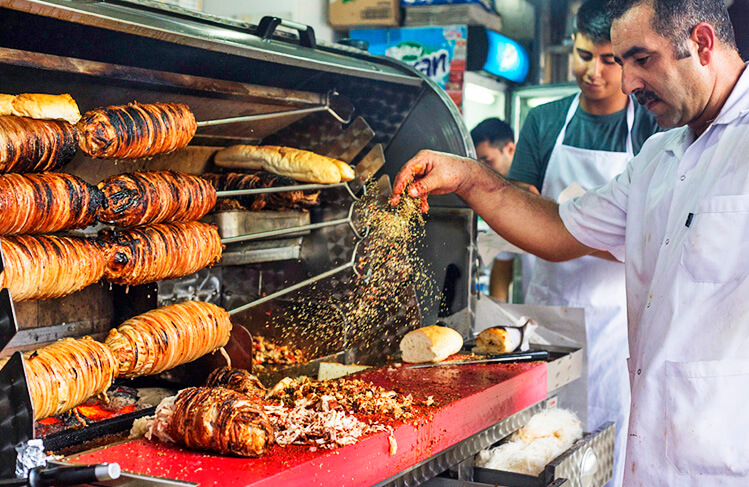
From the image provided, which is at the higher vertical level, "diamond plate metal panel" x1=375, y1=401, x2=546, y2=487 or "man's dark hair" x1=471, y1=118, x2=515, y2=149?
"man's dark hair" x1=471, y1=118, x2=515, y2=149

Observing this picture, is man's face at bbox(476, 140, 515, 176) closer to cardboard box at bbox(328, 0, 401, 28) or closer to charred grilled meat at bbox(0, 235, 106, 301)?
cardboard box at bbox(328, 0, 401, 28)

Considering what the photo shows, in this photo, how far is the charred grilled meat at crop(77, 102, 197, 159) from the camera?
191 cm

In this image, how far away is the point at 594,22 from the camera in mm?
3189

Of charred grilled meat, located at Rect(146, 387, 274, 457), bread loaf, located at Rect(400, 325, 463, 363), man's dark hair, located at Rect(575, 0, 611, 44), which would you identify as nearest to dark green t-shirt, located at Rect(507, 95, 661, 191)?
man's dark hair, located at Rect(575, 0, 611, 44)

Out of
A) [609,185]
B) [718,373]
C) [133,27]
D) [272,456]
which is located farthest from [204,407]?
[609,185]

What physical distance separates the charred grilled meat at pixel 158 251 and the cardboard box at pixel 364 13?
3.45 metres

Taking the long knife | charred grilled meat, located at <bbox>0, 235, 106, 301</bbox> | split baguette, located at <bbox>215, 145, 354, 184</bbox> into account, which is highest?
split baguette, located at <bbox>215, 145, 354, 184</bbox>

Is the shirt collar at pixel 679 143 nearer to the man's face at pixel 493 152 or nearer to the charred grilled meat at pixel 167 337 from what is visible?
the charred grilled meat at pixel 167 337

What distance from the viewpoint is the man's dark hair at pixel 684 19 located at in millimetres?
1978

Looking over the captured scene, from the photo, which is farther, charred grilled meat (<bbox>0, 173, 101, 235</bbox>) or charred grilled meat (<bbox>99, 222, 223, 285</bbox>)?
charred grilled meat (<bbox>99, 222, 223, 285</bbox>)

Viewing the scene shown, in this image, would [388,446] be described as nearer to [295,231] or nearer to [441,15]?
[295,231]

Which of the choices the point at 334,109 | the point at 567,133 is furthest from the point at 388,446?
the point at 567,133

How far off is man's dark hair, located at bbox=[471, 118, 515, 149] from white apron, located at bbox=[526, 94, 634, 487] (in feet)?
5.74

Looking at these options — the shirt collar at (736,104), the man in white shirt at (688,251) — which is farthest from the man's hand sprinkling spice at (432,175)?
the shirt collar at (736,104)
